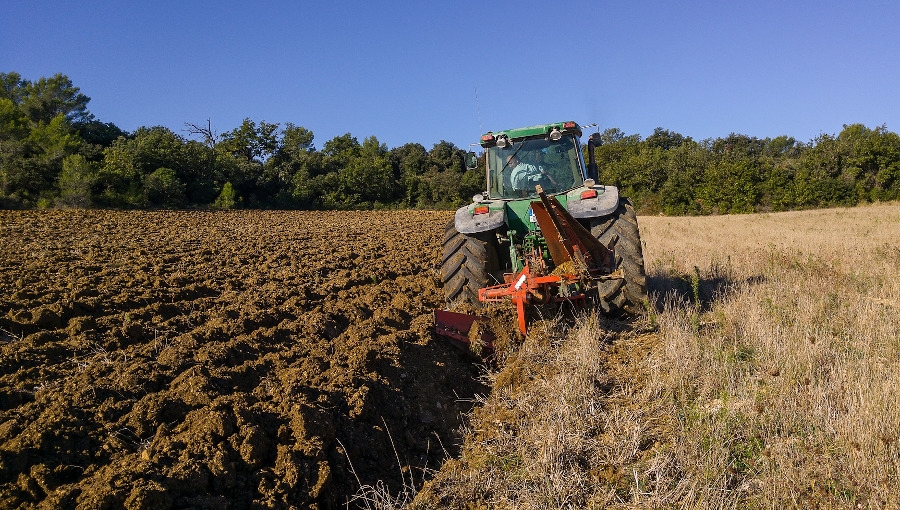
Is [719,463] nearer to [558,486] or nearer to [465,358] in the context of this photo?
[558,486]

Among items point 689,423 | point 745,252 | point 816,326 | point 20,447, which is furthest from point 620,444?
point 745,252

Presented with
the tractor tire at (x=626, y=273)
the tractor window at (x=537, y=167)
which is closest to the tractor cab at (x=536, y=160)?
the tractor window at (x=537, y=167)

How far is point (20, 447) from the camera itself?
9.11 feet

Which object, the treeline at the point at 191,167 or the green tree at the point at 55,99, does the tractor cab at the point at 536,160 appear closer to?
the treeline at the point at 191,167

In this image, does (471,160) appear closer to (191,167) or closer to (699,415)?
(699,415)

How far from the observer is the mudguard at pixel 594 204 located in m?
5.58

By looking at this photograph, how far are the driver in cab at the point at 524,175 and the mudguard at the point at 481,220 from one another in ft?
1.84

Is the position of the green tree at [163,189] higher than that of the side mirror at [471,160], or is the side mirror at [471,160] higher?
the green tree at [163,189]

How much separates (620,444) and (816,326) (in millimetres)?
2525

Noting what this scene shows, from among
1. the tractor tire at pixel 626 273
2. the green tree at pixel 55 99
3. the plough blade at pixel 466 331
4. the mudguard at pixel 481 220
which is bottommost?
the plough blade at pixel 466 331

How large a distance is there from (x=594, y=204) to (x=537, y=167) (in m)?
1.01

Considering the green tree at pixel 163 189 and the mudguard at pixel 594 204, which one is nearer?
the mudguard at pixel 594 204

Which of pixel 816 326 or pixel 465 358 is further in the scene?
pixel 465 358

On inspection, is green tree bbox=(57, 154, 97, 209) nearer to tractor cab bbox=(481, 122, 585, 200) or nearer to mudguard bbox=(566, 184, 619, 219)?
tractor cab bbox=(481, 122, 585, 200)
